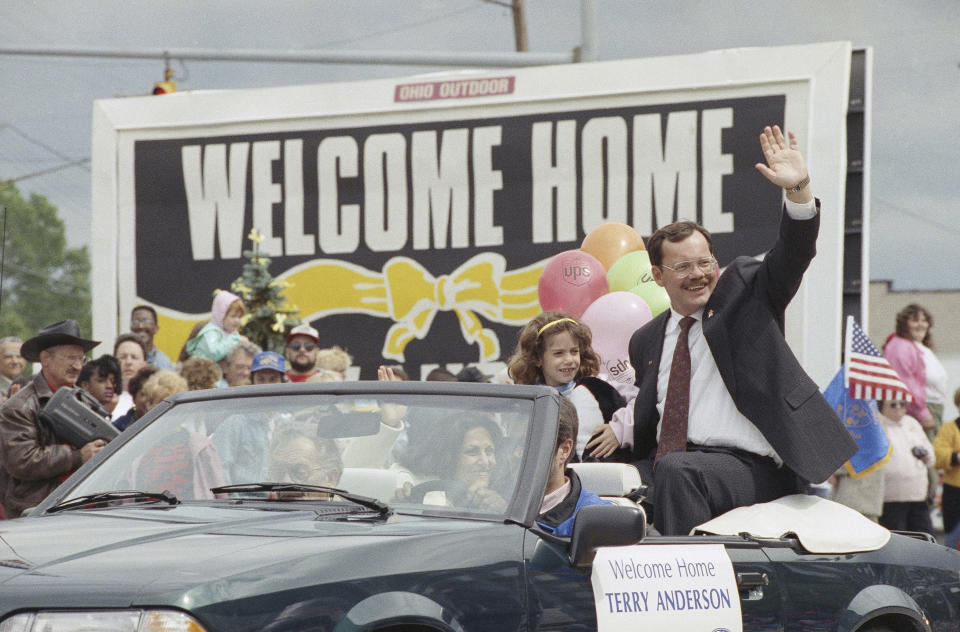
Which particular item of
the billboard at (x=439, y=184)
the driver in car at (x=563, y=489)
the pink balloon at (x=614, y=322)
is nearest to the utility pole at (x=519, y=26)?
the billboard at (x=439, y=184)

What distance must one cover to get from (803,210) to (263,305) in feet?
29.0

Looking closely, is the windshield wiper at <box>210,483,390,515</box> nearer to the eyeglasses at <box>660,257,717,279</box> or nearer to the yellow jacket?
the eyeglasses at <box>660,257,717,279</box>

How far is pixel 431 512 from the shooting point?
4.13m

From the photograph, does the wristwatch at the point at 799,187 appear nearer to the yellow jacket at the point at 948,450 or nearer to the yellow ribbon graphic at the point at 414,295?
the yellow ribbon graphic at the point at 414,295

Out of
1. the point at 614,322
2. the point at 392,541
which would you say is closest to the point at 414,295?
the point at 614,322

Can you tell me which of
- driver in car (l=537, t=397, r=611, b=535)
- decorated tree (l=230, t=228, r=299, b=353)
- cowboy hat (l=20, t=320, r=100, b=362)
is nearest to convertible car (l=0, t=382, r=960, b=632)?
driver in car (l=537, t=397, r=611, b=535)

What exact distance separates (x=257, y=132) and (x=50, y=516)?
10.5m

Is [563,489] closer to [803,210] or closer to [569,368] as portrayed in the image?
[803,210]

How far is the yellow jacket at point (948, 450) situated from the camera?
39.8 ft

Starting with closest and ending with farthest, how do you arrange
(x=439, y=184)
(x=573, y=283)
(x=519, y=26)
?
(x=573, y=283)
(x=439, y=184)
(x=519, y=26)

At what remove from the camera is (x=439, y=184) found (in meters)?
13.7

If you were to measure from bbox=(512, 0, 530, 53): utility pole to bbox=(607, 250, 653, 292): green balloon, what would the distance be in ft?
48.2

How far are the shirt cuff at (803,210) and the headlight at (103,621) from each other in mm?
3002

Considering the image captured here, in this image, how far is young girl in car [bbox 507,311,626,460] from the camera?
6367 millimetres
